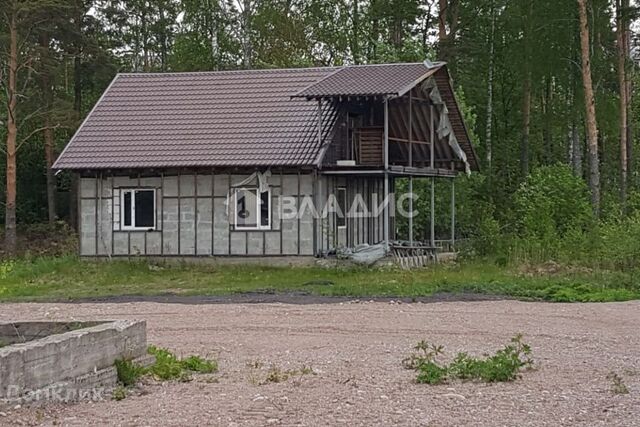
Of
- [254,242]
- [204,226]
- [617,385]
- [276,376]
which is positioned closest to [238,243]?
[254,242]

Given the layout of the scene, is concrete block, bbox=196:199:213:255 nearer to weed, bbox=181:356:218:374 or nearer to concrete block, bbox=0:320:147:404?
weed, bbox=181:356:218:374

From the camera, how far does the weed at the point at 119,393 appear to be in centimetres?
926

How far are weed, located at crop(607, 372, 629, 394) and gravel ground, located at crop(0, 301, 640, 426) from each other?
72 millimetres

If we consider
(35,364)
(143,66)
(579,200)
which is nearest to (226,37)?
(143,66)

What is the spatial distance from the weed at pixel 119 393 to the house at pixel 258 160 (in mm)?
15882

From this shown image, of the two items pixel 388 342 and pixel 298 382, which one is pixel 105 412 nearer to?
pixel 298 382

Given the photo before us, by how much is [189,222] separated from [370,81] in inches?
240

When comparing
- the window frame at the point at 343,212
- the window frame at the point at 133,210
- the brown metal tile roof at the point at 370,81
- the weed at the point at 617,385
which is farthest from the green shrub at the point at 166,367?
the window frame at the point at 343,212

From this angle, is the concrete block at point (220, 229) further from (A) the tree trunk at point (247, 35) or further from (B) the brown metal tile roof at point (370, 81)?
(A) the tree trunk at point (247, 35)

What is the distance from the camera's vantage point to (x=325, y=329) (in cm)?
1452

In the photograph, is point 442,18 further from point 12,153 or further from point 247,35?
point 12,153

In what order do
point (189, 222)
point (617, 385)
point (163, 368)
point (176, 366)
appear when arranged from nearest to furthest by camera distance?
point (617, 385)
point (163, 368)
point (176, 366)
point (189, 222)

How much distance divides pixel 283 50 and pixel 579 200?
19.3 meters

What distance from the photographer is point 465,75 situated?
42375 mm
